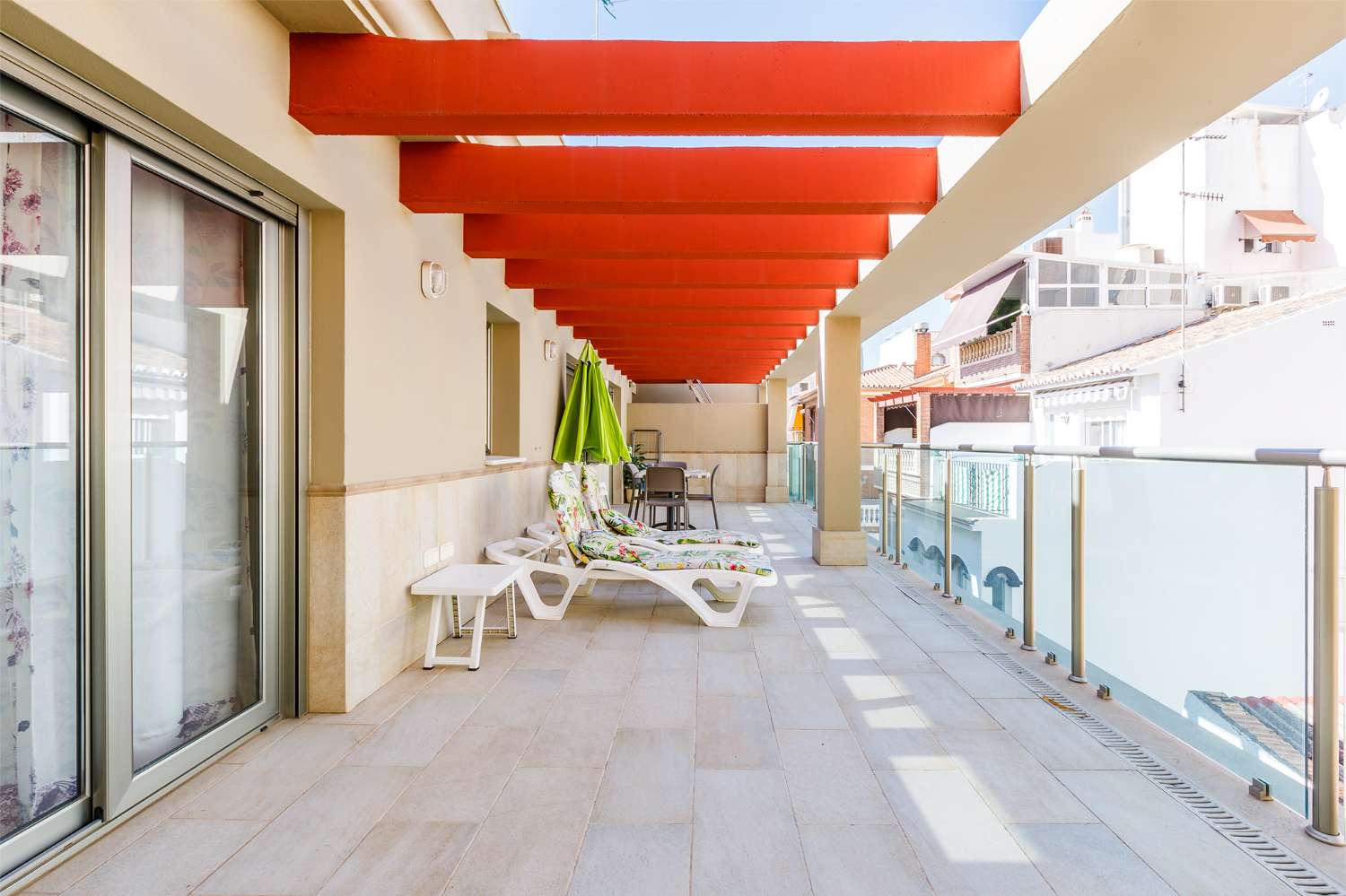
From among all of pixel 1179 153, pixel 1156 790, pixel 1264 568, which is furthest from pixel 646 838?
pixel 1179 153

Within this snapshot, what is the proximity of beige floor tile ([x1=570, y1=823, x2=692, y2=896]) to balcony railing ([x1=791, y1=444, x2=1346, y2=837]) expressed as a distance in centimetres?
185

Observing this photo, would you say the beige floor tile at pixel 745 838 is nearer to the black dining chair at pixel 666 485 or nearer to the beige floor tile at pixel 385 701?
the beige floor tile at pixel 385 701

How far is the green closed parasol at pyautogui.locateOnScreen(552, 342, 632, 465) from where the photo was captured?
6863mm

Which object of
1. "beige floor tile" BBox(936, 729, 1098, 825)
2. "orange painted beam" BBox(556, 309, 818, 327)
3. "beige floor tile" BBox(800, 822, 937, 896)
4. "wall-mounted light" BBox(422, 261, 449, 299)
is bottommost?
"beige floor tile" BBox(800, 822, 937, 896)

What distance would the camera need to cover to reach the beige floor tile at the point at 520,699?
296 centimetres

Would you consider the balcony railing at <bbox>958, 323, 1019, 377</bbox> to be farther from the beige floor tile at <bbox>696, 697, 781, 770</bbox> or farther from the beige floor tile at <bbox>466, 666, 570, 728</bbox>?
the beige floor tile at <bbox>466, 666, 570, 728</bbox>

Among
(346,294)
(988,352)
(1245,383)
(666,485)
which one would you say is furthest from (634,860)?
(988,352)

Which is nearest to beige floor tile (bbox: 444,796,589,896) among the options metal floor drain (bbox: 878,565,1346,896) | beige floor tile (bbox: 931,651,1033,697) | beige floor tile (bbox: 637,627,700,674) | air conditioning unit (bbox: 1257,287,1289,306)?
beige floor tile (bbox: 637,627,700,674)

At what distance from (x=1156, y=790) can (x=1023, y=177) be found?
8.11ft

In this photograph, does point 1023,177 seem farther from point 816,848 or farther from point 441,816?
point 441,816

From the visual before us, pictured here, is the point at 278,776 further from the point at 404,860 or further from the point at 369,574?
the point at 369,574

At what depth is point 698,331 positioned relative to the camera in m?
8.43

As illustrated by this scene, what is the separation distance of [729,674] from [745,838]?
4.95 feet

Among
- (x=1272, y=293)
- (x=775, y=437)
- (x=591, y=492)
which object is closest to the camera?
(x=591, y=492)
